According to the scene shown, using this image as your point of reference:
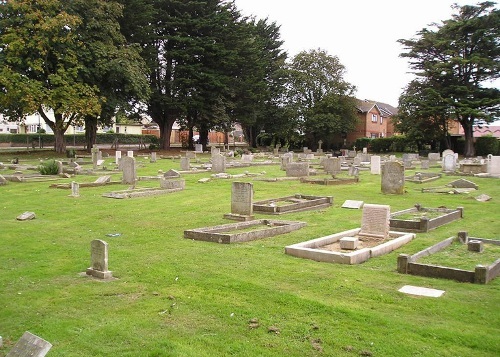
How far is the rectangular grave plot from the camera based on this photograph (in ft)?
37.8

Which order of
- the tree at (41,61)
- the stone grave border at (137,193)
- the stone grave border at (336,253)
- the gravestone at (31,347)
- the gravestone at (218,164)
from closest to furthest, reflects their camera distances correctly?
the gravestone at (31,347) < the stone grave border at (336,253) < the stone grave border at (137,193) < the gravestone at (218,164) < the tree at (41,61)

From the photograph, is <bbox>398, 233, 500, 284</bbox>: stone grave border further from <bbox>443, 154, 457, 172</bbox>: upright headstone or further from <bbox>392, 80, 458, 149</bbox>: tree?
<bbox>392, 80, 458, 149</bbox>: tree

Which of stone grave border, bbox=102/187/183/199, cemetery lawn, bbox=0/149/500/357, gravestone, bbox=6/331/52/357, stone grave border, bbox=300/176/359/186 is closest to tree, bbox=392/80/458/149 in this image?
stone grave border, bbox=300/176/359/186

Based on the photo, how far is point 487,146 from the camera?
58.7 metres

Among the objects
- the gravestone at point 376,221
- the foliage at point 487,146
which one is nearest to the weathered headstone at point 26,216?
the gravestone at point 376,221

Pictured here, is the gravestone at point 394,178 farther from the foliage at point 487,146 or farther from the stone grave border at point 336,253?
the foliage at point 487,146

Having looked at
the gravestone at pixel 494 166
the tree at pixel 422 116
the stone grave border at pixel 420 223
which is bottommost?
the stone grave border at pixel 420 223

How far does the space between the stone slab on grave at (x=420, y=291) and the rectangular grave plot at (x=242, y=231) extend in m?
4.44

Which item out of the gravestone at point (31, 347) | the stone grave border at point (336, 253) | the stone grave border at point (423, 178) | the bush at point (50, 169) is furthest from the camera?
the bush at point (50, 169)

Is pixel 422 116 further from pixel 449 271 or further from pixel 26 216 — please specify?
pixel 449 271

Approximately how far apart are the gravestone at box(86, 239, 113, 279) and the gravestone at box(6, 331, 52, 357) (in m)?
4.28

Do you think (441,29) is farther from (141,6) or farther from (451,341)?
(451,341)

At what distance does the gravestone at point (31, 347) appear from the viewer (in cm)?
415

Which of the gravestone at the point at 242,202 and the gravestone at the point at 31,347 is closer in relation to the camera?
the gravestone at the point at 31,347
